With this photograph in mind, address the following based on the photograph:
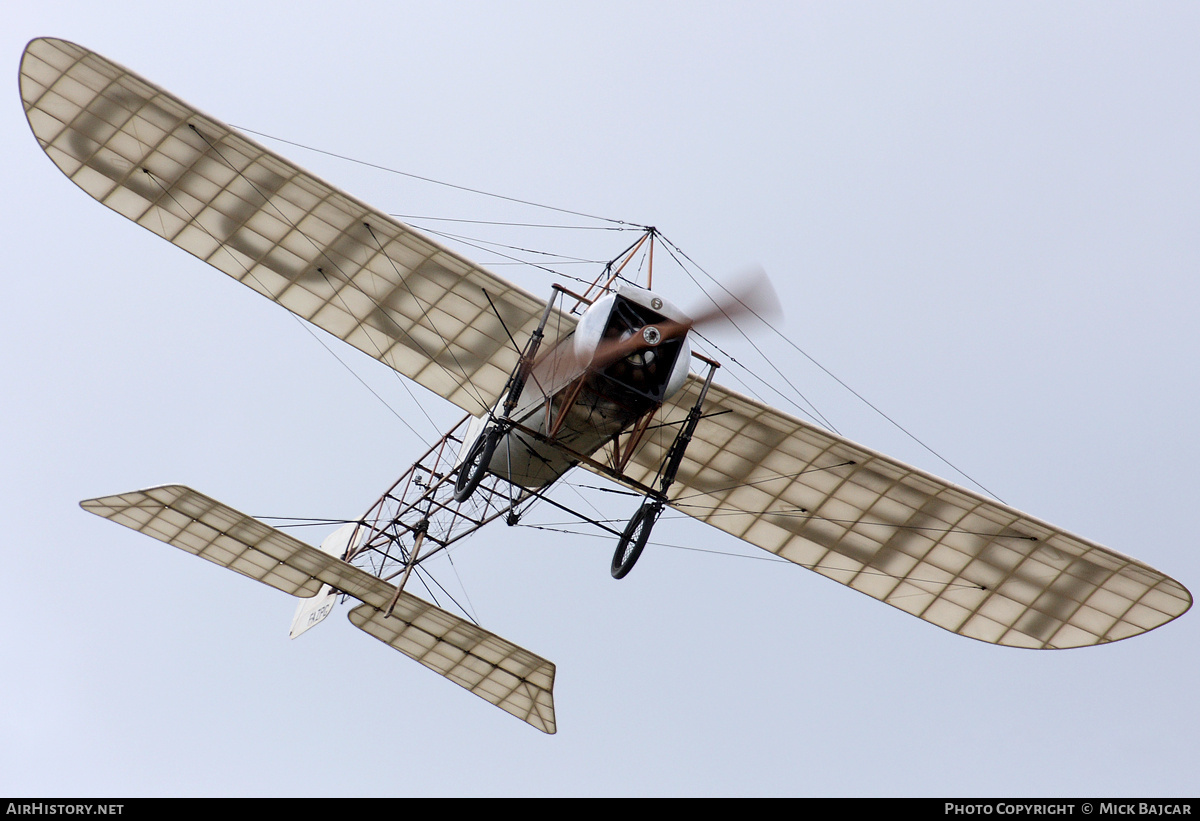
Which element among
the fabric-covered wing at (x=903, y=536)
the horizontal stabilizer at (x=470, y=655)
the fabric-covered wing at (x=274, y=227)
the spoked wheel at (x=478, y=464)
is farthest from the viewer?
the horizontal stabilizer at (x=470, y=655)

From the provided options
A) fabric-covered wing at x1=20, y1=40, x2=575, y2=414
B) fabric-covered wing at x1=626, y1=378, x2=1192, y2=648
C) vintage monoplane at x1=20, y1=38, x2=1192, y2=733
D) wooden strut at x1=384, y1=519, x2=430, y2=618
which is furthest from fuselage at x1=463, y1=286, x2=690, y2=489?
wooden strut at x1=384, y1=519, x2=430, y2=618

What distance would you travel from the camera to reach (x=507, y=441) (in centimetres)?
1705

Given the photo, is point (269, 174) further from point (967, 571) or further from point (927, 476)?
point (967, 571)

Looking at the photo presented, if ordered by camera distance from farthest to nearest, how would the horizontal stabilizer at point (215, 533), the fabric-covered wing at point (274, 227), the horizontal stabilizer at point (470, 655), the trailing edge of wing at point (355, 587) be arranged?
the horizontal stabilizer at point (470, 655)
the trailing edge of wing at point (355, 587)
the horizontal stabilizer at point (215, 533)
the fabric-covered wing at point (274, 227)

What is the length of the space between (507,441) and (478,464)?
54cm

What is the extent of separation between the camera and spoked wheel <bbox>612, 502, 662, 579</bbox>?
1636 cm

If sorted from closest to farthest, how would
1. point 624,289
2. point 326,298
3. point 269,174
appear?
point 624,289, point 269,174, point 326,298

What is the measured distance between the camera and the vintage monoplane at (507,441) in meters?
16.6

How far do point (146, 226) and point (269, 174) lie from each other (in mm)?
2227

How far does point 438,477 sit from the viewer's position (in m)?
21.6

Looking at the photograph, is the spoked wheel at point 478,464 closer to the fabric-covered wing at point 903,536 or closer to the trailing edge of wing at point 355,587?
the trailing edge of wing at point 355,587

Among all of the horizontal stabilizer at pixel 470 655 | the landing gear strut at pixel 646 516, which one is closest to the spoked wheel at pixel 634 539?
the landing gear strut at pixel 646 516

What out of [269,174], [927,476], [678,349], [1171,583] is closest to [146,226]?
[269,174]

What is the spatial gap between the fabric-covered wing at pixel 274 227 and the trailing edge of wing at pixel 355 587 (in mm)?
3101
